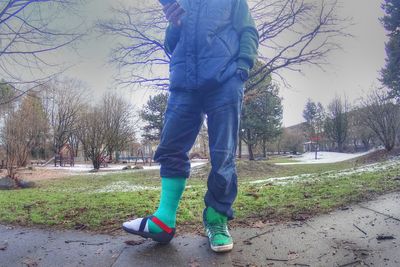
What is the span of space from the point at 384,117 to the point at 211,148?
28342 millimetres

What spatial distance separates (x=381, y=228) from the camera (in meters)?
2.02

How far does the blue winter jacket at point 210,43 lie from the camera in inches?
80.6

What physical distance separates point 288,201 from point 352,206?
622 mm

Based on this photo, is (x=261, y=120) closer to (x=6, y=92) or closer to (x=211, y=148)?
(x=6, y=92)

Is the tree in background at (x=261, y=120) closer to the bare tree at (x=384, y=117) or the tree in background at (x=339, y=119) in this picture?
the bare tree at (x=384, y=117)

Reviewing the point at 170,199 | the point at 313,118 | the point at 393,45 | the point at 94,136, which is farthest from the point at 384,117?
the point at 313,118

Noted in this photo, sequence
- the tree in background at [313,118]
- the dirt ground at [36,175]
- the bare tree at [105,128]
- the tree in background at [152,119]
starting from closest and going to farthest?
the dirt ground at [36,175] → the bare tree at [105,128] → the tree in background at [152,119] → the tree in background at [313,118]

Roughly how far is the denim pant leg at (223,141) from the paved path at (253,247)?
289 mm

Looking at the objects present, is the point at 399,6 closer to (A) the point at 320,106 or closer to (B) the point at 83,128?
(B) the point at 83,128

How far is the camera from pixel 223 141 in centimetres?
204

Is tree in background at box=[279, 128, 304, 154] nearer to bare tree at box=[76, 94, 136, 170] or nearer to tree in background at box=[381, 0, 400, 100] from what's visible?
tree in background at box=[381, 0, 400, 100]

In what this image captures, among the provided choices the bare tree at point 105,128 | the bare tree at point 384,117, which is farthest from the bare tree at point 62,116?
the bare tree at point 384,117

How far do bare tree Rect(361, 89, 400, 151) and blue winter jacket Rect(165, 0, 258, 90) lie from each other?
1033 inches

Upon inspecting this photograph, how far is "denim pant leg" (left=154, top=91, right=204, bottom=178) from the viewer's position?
2.06 m
